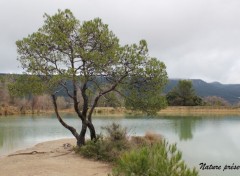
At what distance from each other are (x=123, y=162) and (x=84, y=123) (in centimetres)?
893

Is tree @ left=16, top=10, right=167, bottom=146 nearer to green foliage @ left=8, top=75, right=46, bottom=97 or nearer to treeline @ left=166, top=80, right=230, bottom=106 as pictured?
green foliage @ left=8, top=75, right=46, bottom=97

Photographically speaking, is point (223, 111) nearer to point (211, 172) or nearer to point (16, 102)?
point (16, 102)

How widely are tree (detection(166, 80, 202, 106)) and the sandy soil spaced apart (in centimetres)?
5581

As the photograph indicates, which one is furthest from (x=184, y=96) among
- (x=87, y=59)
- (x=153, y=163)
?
(x=153, y=163)

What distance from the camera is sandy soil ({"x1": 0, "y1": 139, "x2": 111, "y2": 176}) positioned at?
39.7ft

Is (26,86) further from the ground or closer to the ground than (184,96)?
closer to the ground

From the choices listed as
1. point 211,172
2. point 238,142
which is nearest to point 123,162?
point 211,172

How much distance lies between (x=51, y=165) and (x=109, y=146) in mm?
2660

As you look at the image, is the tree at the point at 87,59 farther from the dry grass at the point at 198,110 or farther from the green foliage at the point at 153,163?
the dry grass at the point at 198,110

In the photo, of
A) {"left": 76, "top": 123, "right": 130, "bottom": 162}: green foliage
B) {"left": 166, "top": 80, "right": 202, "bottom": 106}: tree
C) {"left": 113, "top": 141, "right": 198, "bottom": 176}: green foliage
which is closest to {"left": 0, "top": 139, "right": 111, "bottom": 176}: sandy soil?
{"left": 76, "top": 123, "right": 130, "bottom": 162}: green foliage

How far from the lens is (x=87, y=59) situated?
1611 centimetres

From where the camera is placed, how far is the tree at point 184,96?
234ft

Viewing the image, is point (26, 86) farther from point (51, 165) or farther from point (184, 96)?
point (184, 96)

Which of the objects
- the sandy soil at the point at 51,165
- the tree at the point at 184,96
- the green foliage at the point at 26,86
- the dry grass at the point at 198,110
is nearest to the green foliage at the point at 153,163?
the sandy soil at the point at 51,165
